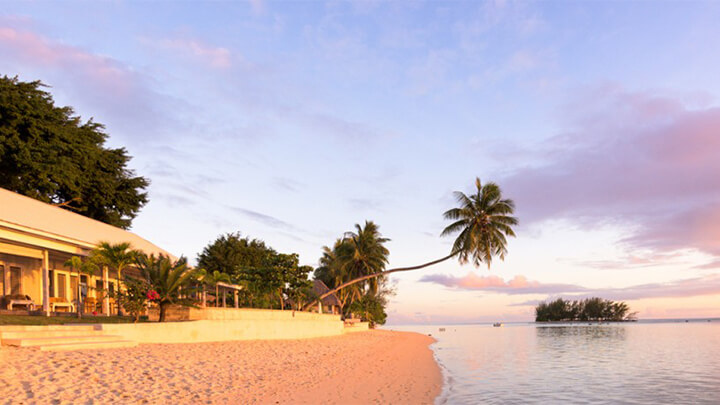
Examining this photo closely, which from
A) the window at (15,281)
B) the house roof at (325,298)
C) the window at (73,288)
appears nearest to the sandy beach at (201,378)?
the window at (15,281)

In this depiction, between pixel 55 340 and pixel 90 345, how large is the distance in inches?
32.5

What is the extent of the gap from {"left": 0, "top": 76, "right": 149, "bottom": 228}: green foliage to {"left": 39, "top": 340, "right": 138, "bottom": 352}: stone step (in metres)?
22.3

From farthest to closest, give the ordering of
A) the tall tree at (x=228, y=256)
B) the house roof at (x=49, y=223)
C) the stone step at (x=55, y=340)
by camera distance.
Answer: the tall tree at (x=228, y=256)
the house roof at (x=49, y=223)
the stone step at (x=55, y=340)

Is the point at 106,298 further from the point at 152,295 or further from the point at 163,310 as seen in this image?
the point at 152,295

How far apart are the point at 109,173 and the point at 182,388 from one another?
104ft

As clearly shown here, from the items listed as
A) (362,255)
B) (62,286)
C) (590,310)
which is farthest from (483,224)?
(590,310)

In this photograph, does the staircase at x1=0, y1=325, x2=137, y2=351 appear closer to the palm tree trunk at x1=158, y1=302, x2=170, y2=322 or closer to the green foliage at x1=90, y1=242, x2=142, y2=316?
the palm tree trunk at x1=158, y1=302, x2=170, y2=322

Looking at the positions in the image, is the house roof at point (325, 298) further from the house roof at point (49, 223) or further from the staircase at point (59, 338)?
the staircase at point (59, 338)

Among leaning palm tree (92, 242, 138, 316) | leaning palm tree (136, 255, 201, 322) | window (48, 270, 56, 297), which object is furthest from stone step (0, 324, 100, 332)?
window (48, 270, 56, 297)

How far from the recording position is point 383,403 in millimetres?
11453

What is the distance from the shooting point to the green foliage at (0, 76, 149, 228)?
30531 mm

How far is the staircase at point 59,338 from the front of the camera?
11.0 meters

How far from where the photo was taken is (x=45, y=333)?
1209cm

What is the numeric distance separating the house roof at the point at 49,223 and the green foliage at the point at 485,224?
69.6 ft
